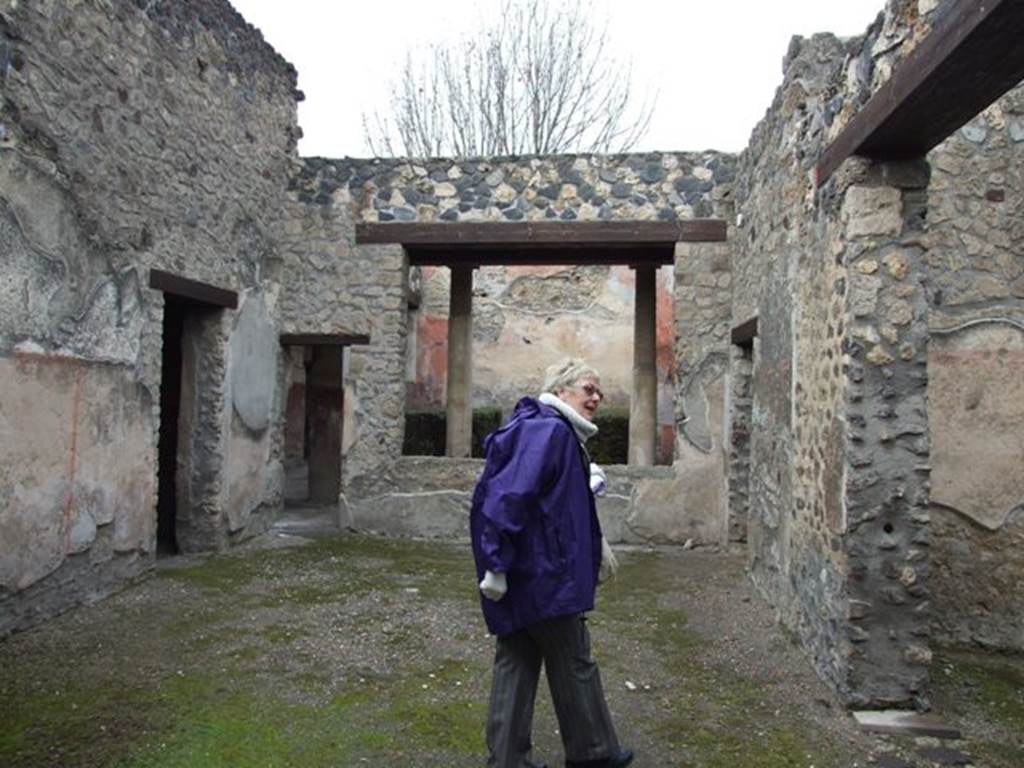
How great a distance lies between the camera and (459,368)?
8344 millimetres

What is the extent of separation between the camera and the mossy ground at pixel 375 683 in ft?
9.89

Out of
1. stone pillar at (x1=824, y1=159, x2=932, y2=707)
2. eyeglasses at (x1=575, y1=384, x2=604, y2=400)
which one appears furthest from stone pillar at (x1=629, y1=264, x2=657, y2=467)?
eyeglasses at (x1=575, y1=384, x2=604, y2=400)

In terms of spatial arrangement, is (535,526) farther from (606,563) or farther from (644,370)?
(644,370)

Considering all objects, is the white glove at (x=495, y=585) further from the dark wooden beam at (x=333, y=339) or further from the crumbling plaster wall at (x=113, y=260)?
the dark wooden beam at (x=333, y=339)

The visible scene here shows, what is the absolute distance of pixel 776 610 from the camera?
483 cm

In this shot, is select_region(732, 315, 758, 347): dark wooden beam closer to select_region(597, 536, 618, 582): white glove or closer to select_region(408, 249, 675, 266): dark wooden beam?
select_region(408, 249, 675, 266): dark wooden beam

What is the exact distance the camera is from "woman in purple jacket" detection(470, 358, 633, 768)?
254 cm

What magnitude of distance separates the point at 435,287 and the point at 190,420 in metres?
6.98

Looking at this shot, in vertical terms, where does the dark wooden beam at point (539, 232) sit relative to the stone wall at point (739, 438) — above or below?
above

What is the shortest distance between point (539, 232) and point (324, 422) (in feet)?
14.7

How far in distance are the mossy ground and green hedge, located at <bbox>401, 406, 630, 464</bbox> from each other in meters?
5.40

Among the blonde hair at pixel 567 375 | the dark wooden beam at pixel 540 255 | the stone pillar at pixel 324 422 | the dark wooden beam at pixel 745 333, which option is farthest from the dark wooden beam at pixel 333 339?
the blonde hair at pixel 567 375

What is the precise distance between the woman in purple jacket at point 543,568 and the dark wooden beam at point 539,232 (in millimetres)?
4615

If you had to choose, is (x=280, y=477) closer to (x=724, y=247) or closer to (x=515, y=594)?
(x=724, y=247)
